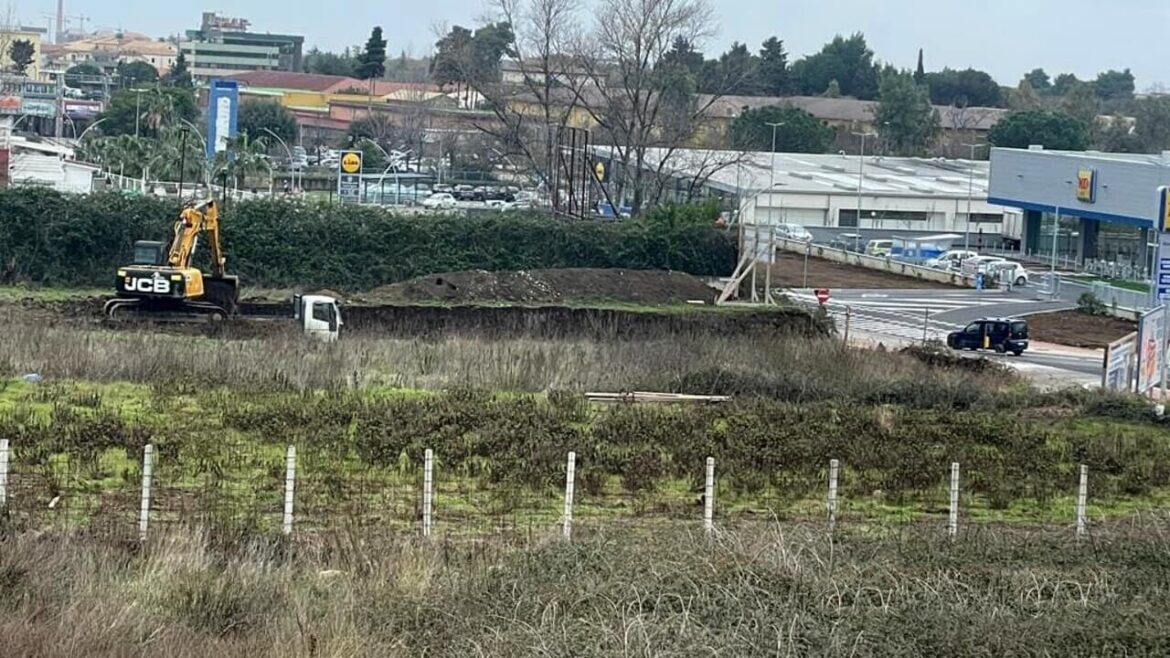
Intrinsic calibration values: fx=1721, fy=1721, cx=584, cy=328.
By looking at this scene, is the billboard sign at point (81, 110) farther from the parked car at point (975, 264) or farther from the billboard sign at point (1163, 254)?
the billboard sign at point (1163, 254)

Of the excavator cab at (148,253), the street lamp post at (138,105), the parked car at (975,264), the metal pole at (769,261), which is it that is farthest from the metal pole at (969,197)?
the excavator cab at (148,253)

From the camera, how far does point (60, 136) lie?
376ft

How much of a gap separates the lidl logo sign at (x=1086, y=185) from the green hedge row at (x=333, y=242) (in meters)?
22.5

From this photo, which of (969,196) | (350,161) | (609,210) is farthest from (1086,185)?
(350,161)

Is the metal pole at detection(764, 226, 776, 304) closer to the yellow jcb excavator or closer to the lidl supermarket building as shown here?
the yellow jcb excavator

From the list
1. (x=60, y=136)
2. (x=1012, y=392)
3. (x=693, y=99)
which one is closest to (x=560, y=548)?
(x=1012, y=392)

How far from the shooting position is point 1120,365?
119ft

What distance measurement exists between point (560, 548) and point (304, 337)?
24593mm

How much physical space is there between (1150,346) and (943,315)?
22520mm

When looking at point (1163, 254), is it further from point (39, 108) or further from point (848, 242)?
point (39, 108)

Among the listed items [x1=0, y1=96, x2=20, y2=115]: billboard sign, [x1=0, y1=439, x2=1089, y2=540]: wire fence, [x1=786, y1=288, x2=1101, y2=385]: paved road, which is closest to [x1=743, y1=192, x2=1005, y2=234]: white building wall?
[x1=786, y1=288, x2=1101, y2=385]: paved road

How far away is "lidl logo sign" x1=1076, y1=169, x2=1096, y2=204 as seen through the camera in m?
74.2

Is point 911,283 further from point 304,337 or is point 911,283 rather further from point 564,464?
point 564,464

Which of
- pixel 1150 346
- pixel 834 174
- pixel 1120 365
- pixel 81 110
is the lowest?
pixel 1120 365
